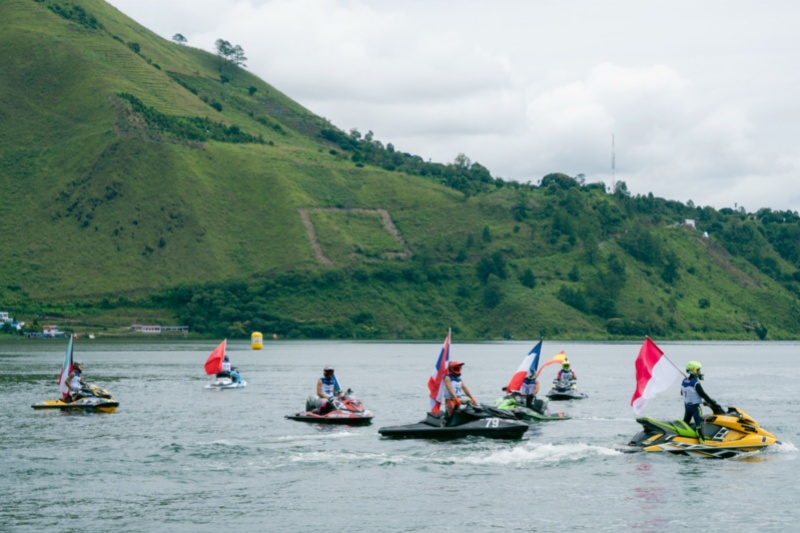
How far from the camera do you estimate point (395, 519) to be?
1442 inches

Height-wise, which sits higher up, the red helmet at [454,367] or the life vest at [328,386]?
the red helmet at [454,367]

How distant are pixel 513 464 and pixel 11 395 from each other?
49839 millimetres

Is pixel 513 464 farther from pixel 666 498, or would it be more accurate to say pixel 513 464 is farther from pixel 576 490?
pixel 666 498

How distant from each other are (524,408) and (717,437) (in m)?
15.9

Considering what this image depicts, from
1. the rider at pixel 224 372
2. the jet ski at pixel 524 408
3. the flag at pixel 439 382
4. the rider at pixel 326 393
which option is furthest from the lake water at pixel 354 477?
the rider at pixel 224 372

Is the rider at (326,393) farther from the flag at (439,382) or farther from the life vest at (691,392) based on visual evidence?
the life vest at (691,392)

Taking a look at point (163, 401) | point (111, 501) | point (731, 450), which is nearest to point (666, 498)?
point (731, 450)

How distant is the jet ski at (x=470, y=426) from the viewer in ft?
165

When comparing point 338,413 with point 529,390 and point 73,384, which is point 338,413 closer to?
point 529,390

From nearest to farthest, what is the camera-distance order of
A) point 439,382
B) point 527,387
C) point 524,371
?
point 439,382, point 524,371, point 527,387

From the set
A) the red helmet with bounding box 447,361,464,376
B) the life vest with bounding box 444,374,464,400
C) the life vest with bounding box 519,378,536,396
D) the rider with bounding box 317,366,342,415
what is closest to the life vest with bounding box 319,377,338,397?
the rider with bounding box 317,366,342,415

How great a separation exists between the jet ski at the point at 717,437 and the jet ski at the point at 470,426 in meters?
7.02

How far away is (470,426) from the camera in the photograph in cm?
5041

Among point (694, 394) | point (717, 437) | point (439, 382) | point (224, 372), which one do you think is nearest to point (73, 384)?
point (224, 372)
